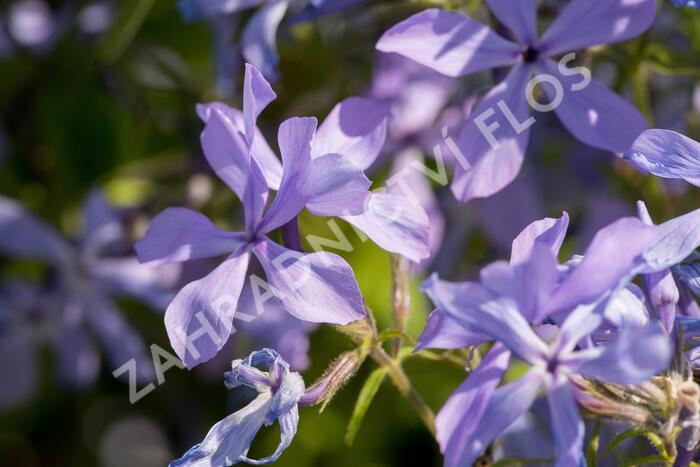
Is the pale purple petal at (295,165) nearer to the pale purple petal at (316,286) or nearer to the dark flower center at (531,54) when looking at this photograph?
the pale purple petal at (316,286)

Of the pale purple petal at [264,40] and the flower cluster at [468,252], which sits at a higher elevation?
the pale purple petal at [264,40]

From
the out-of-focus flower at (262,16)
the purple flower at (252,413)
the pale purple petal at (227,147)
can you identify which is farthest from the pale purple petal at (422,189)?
the purple flower at (252,413)

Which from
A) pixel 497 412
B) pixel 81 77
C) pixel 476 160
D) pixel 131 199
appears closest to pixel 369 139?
pixel 476 160

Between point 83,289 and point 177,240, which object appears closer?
point 177,240

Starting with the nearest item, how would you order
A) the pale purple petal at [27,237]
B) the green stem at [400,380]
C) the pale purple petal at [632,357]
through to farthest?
the pale purple petal at [632,357]
the green stem at [400,380]
the pale purple petal at [27,237]

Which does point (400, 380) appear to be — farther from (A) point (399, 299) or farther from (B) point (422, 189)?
(B) point (422, 189)

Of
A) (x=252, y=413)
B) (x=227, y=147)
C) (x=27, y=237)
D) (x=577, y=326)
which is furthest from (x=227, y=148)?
(x=27, y=237)
